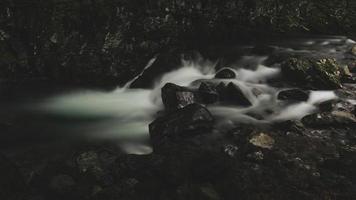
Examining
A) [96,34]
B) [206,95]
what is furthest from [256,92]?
[96,34]

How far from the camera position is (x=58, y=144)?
30.3ft

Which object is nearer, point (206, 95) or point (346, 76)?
point (206, 95)

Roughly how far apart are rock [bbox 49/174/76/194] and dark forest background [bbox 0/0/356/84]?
204 inches

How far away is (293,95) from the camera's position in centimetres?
1121

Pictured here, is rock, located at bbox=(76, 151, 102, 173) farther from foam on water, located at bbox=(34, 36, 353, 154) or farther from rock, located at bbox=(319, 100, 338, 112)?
rock, located at bbox=(319, 100, 338, 112)

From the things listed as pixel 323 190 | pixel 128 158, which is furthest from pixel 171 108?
pixel 323 190

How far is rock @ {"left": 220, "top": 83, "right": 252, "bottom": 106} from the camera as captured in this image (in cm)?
1102

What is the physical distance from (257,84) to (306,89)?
4.39 feet

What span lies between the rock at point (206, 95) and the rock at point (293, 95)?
166 centimetres

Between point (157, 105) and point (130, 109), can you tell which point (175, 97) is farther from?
point (130, 109)

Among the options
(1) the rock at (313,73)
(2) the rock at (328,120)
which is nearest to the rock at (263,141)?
(2) the rock at (328,120)

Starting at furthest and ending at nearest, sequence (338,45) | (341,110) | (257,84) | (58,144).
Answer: (338,45) < (257,84) < (341,110) < (58,144)

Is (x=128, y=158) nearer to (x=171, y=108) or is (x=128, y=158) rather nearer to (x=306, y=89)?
(x=171, y=108)

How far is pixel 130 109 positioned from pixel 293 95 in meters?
4.10
